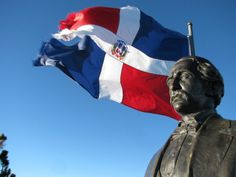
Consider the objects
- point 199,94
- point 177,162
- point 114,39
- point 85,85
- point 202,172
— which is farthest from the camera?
point 114,39

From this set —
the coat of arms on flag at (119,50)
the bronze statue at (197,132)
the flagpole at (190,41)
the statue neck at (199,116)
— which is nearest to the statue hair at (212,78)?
the bronze statue at (197,132)

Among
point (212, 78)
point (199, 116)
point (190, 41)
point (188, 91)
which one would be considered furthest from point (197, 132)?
point (190, 41)

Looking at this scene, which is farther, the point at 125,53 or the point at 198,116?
the point at 125,53

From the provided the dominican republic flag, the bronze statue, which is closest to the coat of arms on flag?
the dominican republic flag

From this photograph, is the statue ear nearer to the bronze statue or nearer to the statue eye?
the bronze statue

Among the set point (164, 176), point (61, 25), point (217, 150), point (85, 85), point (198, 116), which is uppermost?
point (61, 25)

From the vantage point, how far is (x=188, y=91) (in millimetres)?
3041

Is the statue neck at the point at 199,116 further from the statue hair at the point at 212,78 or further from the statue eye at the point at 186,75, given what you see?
the statue eye at the point at 186,75

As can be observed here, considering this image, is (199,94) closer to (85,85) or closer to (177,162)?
(177,162)

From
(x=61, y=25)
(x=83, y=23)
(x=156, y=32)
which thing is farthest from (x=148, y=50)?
(x=61, y=25)

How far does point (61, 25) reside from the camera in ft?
38.8

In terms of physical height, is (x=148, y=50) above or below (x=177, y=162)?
above

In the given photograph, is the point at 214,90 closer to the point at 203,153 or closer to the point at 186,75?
the point at 186,75

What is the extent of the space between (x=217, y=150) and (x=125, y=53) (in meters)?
8.42
